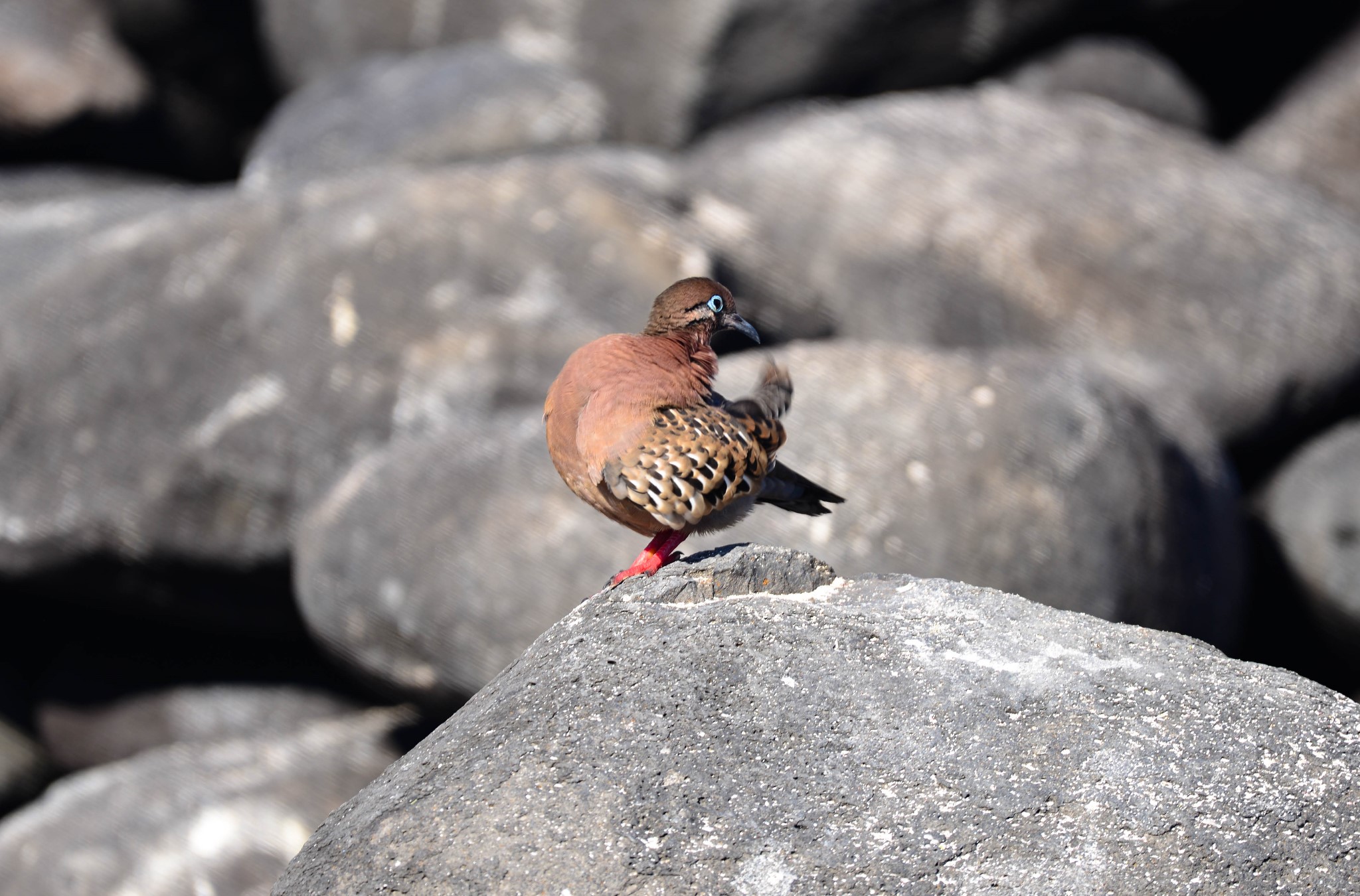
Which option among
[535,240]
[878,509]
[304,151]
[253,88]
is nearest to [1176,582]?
[878,509]

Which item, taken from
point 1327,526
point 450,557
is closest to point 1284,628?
point 1327,526

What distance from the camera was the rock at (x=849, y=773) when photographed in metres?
2.42

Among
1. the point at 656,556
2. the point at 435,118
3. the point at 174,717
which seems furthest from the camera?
the point at 435,118

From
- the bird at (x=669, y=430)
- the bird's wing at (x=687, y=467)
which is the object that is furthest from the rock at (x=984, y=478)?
the bird's wing at (x=687, y=467)

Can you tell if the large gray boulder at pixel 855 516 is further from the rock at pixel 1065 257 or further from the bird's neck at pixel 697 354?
the bird's neck at pixel 697 354

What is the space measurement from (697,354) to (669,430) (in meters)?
0.34

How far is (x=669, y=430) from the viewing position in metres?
3.01

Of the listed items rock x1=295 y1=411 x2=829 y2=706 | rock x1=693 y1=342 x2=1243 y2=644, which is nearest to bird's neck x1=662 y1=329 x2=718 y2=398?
rock x1=693 y1=342 x2=1243 y2=644

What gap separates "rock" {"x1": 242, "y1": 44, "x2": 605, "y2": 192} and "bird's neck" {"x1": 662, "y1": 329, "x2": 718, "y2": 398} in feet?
18.6

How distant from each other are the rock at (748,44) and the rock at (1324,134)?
3.87ft

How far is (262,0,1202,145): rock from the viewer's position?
8.43m

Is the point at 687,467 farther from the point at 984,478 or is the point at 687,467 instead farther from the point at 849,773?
the point at 984,478

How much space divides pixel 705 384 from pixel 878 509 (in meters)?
2.29

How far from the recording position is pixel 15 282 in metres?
7.82
